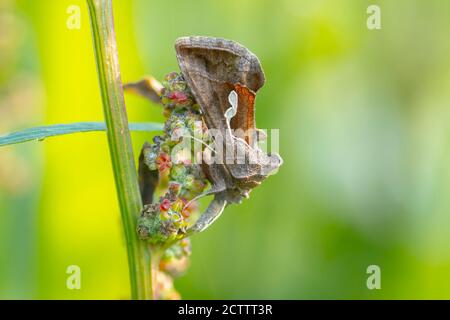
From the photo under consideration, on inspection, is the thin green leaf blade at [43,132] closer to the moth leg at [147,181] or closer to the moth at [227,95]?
the moth leg at [147,181]

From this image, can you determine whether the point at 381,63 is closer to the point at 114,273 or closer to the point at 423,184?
the point at 423,184

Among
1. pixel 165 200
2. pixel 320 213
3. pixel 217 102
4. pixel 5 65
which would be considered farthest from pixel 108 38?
pixel 320 213

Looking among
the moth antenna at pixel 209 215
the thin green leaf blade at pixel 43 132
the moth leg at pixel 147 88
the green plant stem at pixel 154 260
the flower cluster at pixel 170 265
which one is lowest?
the flower cluster at pixel 170 265

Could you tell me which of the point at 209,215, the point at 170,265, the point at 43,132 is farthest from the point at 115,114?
the point at 170,265

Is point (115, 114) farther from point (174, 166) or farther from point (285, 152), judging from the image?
point (285, 152)

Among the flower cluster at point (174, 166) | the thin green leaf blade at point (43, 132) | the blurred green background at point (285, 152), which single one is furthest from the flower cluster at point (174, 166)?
the blurred green background at point (285, 152)

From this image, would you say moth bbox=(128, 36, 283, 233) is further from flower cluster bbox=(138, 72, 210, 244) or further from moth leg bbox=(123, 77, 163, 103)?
moth leg bbox=(123, 77, 163, 103)

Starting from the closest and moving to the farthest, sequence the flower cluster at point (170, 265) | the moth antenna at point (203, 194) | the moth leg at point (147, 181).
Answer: the moth antenna at point (203, 194)
the moth leg at point (147, 181)
the flower cluster at point (170, 265)
